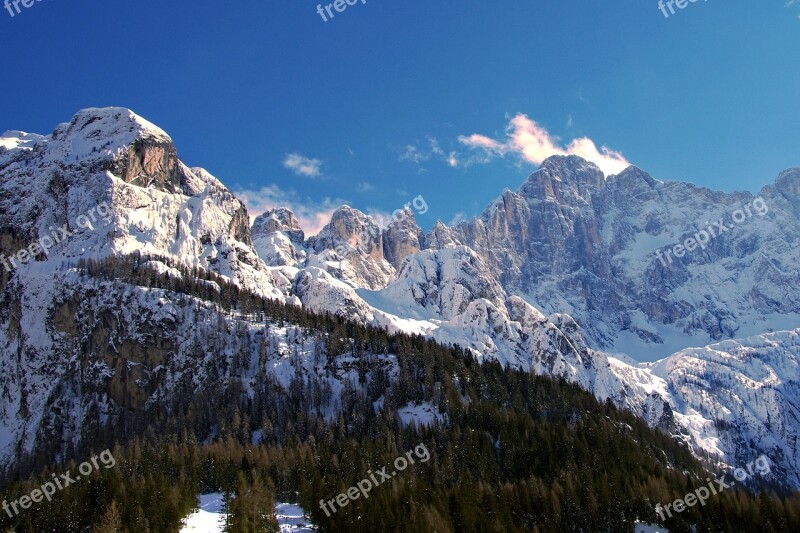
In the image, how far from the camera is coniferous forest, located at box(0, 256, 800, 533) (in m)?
77.6

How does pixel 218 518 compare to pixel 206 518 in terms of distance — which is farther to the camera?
pixel 218 518

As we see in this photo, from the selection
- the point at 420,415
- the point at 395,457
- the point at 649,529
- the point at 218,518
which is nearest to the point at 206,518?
the point at 218,518

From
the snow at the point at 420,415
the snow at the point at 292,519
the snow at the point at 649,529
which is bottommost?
the snow at the point at 649,529

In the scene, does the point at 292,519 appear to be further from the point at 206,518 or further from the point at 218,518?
the point at 206,518

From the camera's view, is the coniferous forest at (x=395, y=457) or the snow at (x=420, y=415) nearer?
the coniferous forest at (x=395, y=457)

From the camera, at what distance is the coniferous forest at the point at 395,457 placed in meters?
77.6

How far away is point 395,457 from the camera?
375ft

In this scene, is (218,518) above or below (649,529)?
above

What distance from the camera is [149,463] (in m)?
106

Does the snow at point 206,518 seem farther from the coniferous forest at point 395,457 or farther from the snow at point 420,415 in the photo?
the snow at point 420,415

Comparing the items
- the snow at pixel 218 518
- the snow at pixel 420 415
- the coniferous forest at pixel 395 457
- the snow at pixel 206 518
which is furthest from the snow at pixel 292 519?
the snow at pixel 420 415

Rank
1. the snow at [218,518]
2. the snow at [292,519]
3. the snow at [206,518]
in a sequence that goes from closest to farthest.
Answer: the snow at [206,518] → the snow at [218,518] → the snow at [292,519]

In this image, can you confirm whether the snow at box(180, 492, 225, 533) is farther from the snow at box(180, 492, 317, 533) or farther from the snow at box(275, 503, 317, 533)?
the snow at box(275, 503, 317, 533)

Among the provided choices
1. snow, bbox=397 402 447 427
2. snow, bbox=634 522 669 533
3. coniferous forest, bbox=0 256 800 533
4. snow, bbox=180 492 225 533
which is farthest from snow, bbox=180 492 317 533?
snow, bbox=397 402 447 427
